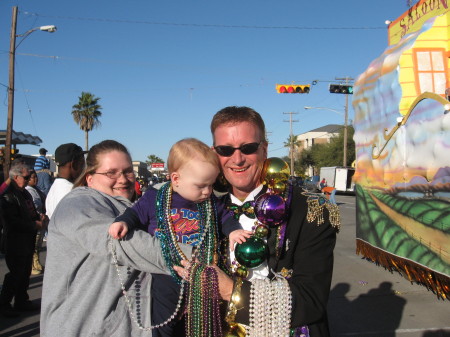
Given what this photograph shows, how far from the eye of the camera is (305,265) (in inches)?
66.8

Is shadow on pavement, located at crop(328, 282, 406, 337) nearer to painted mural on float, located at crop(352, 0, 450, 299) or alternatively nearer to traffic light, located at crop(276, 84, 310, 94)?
painted mural on float, located at crop(352, 0, 450, 299)

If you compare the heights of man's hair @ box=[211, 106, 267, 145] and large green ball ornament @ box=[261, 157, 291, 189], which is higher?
man's hair @ box=[211, 106, 267, 145]

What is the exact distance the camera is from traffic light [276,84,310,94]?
64.7 ft

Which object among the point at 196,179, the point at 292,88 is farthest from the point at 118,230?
the point at 292,88

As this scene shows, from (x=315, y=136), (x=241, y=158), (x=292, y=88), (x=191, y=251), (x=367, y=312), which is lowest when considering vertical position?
(x=367, y=312)

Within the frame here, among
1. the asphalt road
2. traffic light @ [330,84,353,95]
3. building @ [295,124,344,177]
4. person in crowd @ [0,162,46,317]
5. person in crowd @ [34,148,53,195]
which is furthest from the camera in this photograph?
building @ [295,124,344,177]

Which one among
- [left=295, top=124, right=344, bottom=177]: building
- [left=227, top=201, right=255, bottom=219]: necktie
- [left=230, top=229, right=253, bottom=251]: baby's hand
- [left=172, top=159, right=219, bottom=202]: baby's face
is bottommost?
[left=230, top=229, right=253, bottom=251]: baby's hand

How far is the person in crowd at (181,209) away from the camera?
6.03 feet

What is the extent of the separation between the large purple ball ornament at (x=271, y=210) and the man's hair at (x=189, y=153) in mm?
349

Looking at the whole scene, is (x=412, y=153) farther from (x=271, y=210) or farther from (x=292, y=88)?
(x=292, y=88)

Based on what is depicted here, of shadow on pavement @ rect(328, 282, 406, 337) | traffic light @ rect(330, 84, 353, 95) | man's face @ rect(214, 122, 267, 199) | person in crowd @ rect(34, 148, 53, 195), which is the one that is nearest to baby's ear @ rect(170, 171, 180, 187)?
man's face @ rect(214, 122, 267, 199)

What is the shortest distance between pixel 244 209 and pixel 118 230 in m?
0.67

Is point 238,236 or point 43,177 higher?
point 43,177

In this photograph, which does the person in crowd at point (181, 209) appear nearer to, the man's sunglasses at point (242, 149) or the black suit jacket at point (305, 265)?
the man's sunglasses at point (242, 149)
